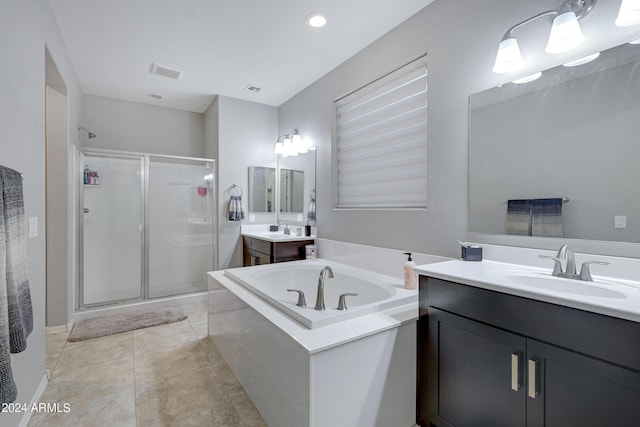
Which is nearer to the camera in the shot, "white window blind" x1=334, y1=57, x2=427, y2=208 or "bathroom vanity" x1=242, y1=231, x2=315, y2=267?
"white window blind" x1=334, y1=57, x2=427, y2=208

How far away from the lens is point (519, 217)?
5.30 feet

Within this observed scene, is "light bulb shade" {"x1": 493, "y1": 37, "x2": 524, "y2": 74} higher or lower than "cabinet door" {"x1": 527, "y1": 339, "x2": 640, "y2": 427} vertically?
higher

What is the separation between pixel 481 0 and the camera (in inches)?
70.1

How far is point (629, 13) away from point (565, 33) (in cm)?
20

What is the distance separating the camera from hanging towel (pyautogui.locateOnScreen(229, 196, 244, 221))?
3680mm

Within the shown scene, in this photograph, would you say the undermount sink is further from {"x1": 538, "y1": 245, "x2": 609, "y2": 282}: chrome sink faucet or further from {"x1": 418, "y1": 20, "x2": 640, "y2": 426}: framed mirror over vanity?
{"x1": 418, "y1": 20, "x2": 640, "y2": 426}: framed mirror over vanity

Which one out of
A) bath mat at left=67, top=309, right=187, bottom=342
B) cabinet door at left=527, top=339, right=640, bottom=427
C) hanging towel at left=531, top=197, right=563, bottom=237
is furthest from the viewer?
bath mat at left=67, top=309, right=187, bottom=342

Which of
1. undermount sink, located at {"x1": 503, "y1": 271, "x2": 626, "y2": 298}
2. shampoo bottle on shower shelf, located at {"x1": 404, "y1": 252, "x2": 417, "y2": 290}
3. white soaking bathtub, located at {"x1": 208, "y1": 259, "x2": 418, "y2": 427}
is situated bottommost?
white soaking bathtub, located at {"x1": 208, "y1": 259, "x2": 418, "y2": 427}

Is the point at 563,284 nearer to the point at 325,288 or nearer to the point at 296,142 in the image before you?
the point at 325,288

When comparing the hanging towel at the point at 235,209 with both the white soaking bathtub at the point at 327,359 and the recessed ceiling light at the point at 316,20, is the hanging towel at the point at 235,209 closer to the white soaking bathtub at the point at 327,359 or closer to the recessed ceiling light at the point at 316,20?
the white soaking bathtub at the point at 327,359

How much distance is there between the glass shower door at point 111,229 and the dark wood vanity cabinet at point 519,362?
3352 millimetres

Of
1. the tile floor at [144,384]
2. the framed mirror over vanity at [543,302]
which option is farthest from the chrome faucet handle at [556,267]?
the tile floor at [144,384]

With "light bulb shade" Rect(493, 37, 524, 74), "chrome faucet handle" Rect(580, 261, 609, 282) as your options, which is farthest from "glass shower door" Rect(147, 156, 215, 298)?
"chrome faucet handle" Rect(580, 261, 609, 282)

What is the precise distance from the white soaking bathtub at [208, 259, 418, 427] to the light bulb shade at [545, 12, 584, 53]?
1.49 meters
